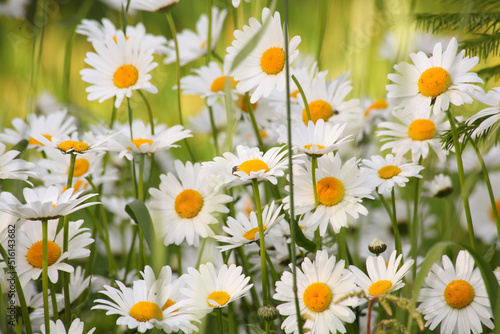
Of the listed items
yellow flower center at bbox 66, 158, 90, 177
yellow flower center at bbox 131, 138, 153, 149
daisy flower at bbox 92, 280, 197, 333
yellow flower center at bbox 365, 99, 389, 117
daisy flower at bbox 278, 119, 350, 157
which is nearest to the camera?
daisy flower at bbox 92, 280, 197, 333

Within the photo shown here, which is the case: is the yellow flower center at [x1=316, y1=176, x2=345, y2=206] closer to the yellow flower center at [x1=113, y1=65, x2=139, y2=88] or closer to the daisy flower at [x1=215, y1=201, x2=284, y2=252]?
the daisy flower at [x1=215, y1=201, x2=284, y2=252]

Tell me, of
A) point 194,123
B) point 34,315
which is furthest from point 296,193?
point 194,123

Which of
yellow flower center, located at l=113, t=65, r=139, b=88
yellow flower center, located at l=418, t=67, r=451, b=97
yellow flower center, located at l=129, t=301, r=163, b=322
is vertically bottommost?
yellow flower center, located at l=129, t=301, r=163, b=322

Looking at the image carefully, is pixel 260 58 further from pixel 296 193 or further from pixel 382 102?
pixel 382 102

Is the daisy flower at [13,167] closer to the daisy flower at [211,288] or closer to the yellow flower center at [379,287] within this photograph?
the daisy flower at [211,288]

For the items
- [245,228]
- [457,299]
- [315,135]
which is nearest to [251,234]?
[245,228]

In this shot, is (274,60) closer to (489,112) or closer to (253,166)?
(253,166)

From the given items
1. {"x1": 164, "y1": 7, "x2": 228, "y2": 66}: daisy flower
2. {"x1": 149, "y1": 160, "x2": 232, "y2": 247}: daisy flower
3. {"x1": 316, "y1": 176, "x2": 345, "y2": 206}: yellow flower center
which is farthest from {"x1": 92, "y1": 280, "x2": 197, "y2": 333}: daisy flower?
{"x1": 164, "y1": 7, "x2": 228, "y2": 66}: daisy flower
